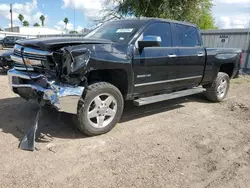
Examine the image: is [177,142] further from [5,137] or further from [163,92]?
[5,137]

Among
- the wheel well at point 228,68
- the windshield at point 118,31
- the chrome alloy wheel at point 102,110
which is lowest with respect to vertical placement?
the chrome alloy wheel at point 102,110

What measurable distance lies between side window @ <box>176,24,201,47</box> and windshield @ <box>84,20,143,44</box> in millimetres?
1091

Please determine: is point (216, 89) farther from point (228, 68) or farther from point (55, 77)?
point (55, 77)

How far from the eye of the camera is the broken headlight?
3.26m

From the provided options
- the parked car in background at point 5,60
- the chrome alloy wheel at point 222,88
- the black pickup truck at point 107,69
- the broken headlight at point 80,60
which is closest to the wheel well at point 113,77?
the black pickup truck at point 107,69

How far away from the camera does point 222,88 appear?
6.42 metres

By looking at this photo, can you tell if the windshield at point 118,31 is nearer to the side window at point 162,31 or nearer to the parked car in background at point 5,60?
the side window at point 162,31

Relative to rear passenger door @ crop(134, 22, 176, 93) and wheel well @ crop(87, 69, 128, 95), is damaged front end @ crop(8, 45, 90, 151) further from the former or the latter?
rear passenger door @ crop(134, 22, 176, 93)

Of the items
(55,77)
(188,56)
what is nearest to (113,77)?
(55,77)

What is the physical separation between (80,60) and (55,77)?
0.47 meters

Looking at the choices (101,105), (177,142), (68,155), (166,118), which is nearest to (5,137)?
(68,155)

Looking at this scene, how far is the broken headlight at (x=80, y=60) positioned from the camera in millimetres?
3260

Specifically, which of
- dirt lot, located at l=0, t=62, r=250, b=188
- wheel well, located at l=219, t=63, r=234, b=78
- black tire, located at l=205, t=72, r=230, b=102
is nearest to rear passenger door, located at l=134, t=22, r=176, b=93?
dirt lot, located at l=0, t=62, r=250, b=188

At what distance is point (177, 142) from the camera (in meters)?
3.76
